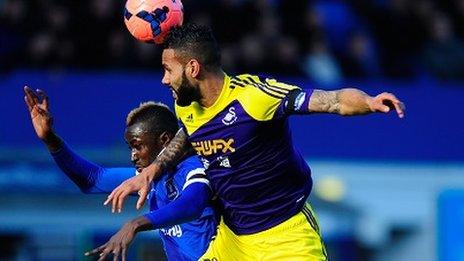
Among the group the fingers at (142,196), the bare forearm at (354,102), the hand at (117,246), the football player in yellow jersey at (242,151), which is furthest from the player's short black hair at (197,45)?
the hand at (117,246)

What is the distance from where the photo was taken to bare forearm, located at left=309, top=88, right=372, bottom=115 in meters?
8.49

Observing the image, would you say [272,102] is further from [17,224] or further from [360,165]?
[360,165]

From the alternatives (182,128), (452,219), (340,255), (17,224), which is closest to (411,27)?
(340,255)

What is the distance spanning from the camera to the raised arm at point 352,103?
27.2 ft

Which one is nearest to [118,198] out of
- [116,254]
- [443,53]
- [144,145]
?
[116,254]

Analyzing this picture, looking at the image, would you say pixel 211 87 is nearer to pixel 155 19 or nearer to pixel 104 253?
pixel 155 19

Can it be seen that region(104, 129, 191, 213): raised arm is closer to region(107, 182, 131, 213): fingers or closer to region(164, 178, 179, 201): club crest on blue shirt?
region(107, 182, 131, 213): fingers

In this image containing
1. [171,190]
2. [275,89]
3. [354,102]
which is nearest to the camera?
[354,102]

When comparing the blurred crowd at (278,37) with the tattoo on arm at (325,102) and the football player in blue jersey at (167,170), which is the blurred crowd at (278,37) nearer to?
the football player in blue jersey at (167,170)

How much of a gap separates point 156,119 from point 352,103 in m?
1.72

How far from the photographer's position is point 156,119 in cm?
989

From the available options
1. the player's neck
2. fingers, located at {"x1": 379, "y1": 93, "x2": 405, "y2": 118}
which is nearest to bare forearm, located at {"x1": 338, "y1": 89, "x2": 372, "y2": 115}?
fingers, located at {"x1": 379, "y1": 93, "x2": 405, "y2": 118}

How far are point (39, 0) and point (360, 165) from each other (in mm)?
3731

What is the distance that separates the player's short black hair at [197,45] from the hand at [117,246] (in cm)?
118
